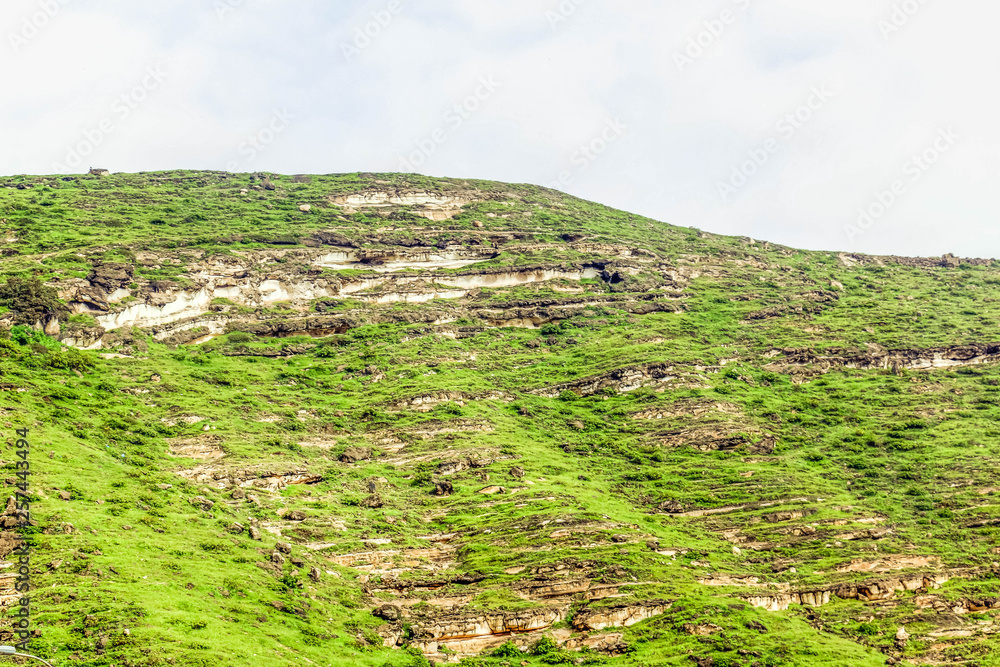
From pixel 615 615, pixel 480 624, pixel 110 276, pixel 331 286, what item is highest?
pixel 331 286

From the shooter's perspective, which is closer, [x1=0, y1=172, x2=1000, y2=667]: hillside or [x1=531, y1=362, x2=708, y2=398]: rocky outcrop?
[x1=0, y1=172, x2=1000, y2=667]: hillside

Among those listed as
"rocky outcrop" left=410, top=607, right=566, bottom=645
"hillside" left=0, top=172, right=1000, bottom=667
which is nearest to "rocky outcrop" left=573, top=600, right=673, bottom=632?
"hillside" left=0, top=172, right=1000, bottom=667

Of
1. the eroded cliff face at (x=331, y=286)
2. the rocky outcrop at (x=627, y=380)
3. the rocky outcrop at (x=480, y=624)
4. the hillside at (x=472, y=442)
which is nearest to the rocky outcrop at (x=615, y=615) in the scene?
the hillside at (x=472, y=442)

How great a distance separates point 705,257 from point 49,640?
131 m

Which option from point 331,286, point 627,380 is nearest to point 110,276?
point 331,286

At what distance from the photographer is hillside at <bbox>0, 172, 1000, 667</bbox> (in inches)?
2334

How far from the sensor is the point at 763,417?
98250mm

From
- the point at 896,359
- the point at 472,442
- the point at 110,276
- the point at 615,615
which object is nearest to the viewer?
the point at 615,615

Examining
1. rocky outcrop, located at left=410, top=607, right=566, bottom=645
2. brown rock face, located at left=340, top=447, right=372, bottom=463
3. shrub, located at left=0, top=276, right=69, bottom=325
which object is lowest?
rocky outcrop, located at left=410, top=607, right=566, bottom=645

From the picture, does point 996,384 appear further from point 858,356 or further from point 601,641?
point 601,641

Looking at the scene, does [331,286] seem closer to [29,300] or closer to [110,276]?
[110,276]

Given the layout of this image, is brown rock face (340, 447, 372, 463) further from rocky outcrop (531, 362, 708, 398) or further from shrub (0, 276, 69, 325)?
shrub (0, 276, 69, 325)

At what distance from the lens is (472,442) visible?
3460 inches

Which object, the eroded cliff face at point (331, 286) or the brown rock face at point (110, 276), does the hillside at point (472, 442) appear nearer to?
the eroded cliff face at point (331, 286)
